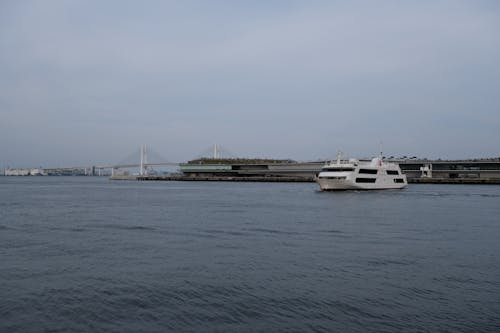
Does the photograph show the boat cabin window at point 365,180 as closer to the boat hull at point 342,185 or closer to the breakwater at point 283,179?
the boat hull at point 342,185

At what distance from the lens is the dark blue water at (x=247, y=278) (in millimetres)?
9438

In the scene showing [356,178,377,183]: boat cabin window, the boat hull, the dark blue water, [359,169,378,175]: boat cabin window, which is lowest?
the dark blue water

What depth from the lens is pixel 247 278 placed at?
41.4 ft

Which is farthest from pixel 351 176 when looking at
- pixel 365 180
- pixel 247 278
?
pixel 247 278

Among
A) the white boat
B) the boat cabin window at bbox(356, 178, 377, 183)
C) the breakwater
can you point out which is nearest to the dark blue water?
the white boat

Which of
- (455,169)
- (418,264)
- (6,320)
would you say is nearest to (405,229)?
(418,264)

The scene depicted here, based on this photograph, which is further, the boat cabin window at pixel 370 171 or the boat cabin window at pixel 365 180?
the boat cabin window at pixel 370 171


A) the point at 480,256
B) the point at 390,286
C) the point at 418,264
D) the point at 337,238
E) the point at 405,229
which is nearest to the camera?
the point at 390,286

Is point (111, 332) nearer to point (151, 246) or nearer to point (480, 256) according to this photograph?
point (151, 246)

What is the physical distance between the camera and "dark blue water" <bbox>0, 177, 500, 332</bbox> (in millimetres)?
9438

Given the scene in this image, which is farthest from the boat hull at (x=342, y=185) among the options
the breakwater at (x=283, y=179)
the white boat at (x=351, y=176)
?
the breakwater at (x=283, y=179)

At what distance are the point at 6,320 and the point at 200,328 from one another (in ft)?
12.1

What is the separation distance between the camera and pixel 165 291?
1131cm

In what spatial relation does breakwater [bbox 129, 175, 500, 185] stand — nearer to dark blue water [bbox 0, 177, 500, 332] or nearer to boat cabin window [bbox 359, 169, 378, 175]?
boat cabin window [bbox 359, 169, 378, 175]
